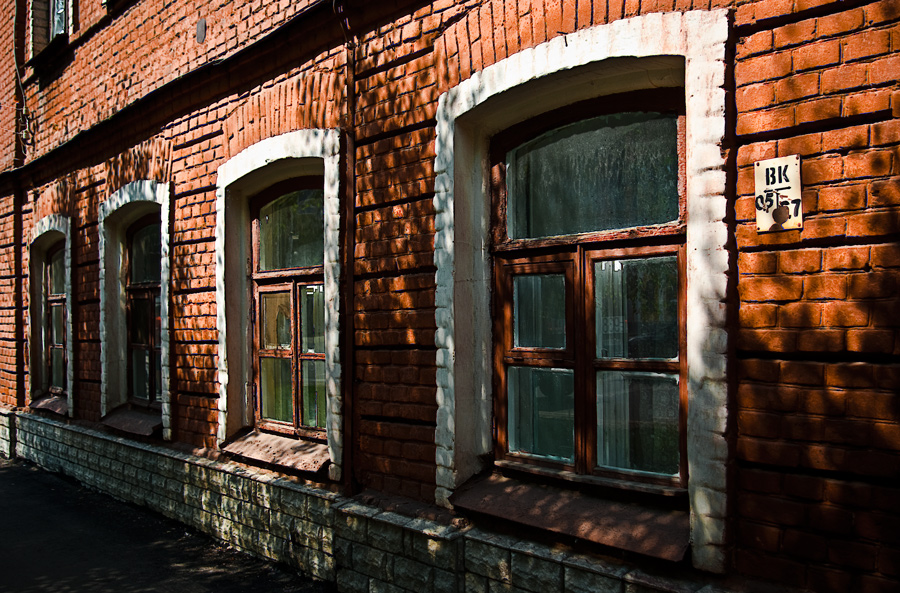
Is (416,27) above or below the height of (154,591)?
above

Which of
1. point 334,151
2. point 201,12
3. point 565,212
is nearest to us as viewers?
point 565,212

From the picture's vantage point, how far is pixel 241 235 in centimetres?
524

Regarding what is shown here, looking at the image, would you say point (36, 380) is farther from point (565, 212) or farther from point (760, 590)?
point (760, 590)

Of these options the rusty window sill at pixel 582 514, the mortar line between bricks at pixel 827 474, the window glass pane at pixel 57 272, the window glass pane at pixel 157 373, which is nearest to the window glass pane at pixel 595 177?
the mortar line between bricks at pixel 827 474

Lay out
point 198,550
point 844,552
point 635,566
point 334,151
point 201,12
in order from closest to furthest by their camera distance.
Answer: point 844,552, point 635,566, point 334,151, point 198,550, point 201,12

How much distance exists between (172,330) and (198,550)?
70.9 inches

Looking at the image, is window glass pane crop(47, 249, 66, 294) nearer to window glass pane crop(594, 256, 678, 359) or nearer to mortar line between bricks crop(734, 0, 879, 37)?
window glass pane crop(594, 256, 678, 359)

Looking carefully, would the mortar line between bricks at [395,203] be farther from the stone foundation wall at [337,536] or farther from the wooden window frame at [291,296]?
the stone foundation wall at [337,536]

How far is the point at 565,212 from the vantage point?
3309mm

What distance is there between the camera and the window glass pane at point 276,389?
4945 millimetres

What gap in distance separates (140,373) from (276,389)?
2459 mm

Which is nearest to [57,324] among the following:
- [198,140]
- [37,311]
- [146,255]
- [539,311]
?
[37,311]

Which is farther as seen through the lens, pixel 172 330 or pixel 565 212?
pixel 172 330

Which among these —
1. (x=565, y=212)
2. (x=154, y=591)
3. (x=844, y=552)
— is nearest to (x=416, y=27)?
(x=565, y=212)
